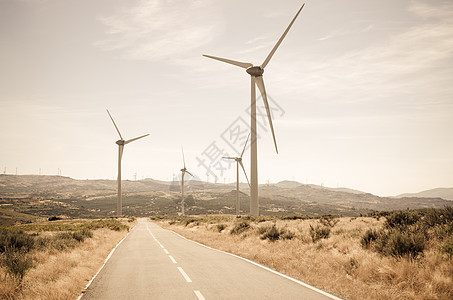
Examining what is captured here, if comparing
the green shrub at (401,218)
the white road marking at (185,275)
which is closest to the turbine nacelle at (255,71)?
the green shrub at (401,218)

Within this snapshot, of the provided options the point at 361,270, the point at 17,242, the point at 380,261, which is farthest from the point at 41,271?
the point at 380,261

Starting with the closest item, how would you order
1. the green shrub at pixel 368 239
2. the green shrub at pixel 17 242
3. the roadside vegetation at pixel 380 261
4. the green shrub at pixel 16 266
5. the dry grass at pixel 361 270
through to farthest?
the dry grass at pixel 361 270 → the roadside vegetation at pixel 380 261 → the green shrub at pixel 16 266 → the green shrub at pixel 368 239 → the green shrub at pixel 17 242

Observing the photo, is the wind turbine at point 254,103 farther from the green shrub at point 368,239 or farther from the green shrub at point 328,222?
the green shrub at point 368,239

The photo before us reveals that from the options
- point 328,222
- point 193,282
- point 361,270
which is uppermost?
point 361,270

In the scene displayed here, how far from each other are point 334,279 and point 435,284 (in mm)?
2950

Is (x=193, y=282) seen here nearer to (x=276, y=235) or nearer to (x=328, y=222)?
(x=276, y=235)

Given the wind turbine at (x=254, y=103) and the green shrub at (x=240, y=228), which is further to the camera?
the wind turbine at (x=254, y=103)

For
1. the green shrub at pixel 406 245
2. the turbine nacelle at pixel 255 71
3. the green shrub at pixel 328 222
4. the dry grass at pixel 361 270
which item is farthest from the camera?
the turbine nacelle at pixel 255 71

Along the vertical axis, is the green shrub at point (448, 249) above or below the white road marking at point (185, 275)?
above

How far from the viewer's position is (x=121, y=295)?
8633 mm

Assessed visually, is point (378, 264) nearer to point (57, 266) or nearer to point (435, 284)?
point (435, 284)

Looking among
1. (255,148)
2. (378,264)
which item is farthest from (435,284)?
(255,148)

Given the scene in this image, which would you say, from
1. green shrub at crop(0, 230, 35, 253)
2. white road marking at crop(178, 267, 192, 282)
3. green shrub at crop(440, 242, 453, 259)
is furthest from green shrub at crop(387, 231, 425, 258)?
green shrub at crop(0, 230, 35, 253)

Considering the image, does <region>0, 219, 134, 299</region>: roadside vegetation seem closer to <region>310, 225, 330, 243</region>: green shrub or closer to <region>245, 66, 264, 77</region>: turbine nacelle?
<region>310, 225, 330, 243</region>: green shrub
